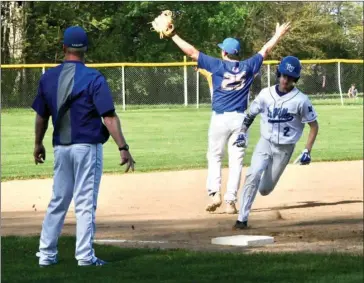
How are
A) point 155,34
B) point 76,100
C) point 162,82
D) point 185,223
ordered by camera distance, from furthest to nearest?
point 155,34 → point 162,82 → point 185,223 → point 76,100

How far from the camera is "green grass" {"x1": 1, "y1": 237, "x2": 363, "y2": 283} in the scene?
662cm

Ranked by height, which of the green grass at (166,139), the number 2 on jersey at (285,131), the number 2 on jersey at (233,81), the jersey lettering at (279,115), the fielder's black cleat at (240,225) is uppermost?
the number 2 on jersey at (233,81)

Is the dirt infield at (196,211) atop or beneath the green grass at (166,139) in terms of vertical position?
atop

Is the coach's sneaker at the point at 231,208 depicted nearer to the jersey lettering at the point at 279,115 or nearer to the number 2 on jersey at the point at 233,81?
the number 2 on jersey at the point at 233,81

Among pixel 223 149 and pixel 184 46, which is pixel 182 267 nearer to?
pixel 184 46

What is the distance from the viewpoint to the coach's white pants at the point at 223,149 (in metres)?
10.9

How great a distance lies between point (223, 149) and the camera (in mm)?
11133

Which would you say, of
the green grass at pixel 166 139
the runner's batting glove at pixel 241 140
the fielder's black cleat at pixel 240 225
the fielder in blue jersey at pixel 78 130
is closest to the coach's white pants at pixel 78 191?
the fielder in blue jersey at pixel 78 130

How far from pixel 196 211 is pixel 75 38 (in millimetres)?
5080

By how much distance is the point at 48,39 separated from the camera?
3756 centimetres

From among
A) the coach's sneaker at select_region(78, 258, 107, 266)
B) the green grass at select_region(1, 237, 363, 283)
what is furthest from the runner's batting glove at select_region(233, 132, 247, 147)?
the coach's sneaker at select_region(78, 258, 107, 266)

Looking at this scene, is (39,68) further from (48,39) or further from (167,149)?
(167,149)

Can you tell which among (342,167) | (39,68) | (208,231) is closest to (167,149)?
(342,167)

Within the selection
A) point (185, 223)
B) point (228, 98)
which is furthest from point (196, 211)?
point (228, 98)
